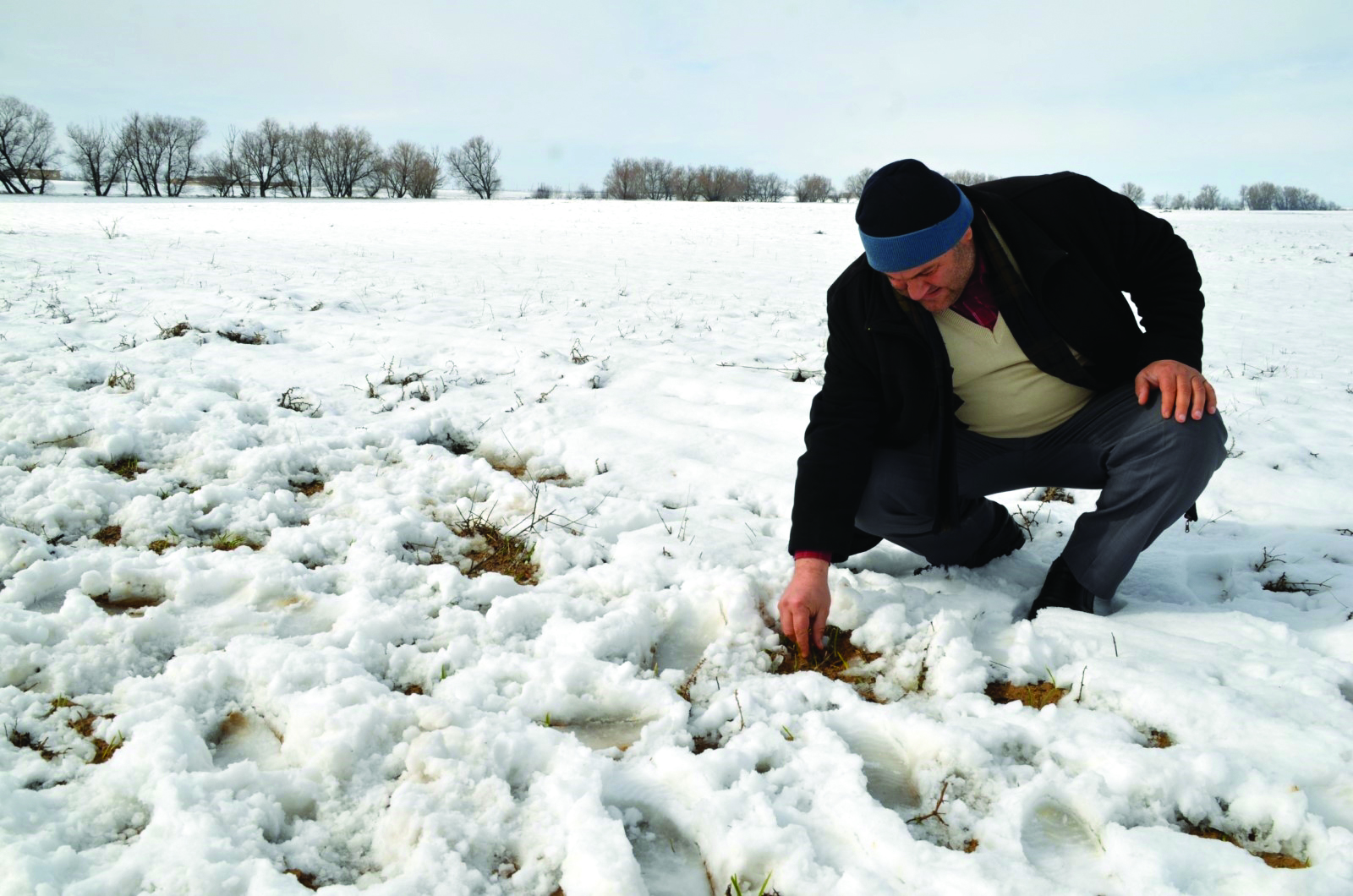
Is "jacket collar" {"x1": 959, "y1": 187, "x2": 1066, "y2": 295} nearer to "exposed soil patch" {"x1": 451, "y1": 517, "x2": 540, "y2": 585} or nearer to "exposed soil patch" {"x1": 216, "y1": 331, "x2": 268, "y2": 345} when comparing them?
"exposed soil patch" {"x1": 451, "y1": 517, "x2": 540, "y2": 585}

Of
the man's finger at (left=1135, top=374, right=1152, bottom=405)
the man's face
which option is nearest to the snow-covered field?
the man's finger at (left=1135, top=374, right=1152, bottom=405)

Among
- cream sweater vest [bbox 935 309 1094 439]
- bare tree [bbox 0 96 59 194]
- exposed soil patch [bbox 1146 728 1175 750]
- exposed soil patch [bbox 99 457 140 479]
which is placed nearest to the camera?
exposed soil patch [bbox 1146 728 1175 750]

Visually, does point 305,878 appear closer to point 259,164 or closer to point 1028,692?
point 1028,692

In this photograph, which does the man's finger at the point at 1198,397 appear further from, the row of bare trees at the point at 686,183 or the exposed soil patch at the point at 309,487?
the row of bare trees at the point at 686,183

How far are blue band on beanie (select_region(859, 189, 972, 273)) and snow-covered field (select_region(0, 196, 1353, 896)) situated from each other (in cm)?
110

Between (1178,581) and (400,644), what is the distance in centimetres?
275

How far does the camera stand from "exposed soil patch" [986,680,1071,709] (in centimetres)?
217

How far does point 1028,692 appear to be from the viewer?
2211 mm

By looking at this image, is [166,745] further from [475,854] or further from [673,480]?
[673,480]

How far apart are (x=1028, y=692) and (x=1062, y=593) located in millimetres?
551

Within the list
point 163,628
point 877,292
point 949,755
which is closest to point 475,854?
point 949,755

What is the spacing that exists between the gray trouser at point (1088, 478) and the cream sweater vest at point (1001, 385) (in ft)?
0.17

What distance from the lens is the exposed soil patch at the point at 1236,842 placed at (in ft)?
5.37

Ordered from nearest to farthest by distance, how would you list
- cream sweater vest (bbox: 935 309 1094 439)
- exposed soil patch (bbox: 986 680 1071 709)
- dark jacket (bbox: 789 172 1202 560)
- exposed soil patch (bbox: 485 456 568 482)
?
1. exposed soil patch (bbox: 986 680 1071 709)
2. dark jacket (bbox: 789 172 1202 560)
3. cream sweater vest (bbox: 935 309 1094 439)
4. exposed soil patch (bbox: 485 456 568 482)
